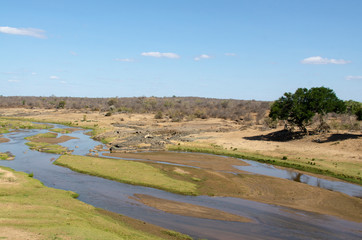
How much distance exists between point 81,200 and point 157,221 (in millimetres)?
5978

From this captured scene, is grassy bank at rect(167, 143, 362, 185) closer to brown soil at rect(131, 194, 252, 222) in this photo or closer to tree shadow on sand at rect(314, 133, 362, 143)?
tree shadow on sand at rect(314, 133, 362, 143)

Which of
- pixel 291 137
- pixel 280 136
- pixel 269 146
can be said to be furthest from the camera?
pixel 280 136

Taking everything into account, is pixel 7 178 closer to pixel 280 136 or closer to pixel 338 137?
pixel 280 136

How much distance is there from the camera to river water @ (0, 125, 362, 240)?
15.9m

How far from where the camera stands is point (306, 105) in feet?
140

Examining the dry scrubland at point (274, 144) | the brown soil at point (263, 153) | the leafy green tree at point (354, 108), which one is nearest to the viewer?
the brown soil at point (263, 153)

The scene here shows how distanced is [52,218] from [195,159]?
21393mm

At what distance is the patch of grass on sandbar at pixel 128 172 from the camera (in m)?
23.3

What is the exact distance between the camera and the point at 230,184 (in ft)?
79.7

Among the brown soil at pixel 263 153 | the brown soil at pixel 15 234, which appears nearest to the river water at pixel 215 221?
the brown soil at pixel 263 153

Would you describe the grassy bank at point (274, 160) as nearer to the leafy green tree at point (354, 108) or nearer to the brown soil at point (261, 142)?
the brown soil at point (261, 142)

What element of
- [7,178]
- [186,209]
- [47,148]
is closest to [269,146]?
[186,209]

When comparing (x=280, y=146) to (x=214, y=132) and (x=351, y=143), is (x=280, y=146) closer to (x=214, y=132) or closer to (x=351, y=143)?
(x=351, y=143)

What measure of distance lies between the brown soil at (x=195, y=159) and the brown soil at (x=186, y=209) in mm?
10794
